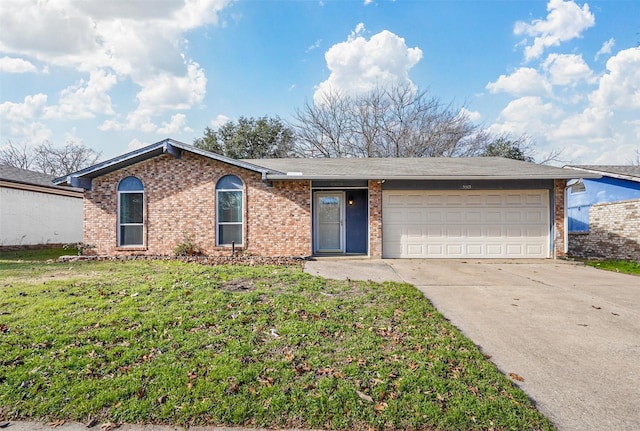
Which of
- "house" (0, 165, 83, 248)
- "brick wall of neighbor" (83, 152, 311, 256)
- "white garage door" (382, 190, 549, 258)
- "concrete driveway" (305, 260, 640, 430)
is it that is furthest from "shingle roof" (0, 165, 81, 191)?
"white garage door" (382, 190, 549, 258)

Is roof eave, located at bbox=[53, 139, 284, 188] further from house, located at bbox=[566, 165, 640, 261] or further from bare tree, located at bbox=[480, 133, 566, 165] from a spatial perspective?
bare tree, located at bbox=[480, 133, 566, 165]

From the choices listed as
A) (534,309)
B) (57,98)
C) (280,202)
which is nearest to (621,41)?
(534,309)

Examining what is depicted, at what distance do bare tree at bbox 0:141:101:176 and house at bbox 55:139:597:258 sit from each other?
2673cm

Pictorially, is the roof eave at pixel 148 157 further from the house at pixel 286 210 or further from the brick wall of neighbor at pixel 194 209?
the brick wall of neighbor at pixel 194 209

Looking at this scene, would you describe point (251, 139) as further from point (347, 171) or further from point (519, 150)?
point (519, 150)

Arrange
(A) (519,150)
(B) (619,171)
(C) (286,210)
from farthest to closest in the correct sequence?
1. (A) (519,150)
2. (B) (619,171)
3. (C) (286,210)

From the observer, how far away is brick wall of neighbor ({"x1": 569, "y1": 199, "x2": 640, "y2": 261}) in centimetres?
1104

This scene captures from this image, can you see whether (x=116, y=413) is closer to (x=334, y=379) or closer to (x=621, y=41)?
(x=334, y=379)

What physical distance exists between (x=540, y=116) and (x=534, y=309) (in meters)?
18.6

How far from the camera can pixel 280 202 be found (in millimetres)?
10305

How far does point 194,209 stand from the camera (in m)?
10.4

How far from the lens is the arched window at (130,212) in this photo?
10641 mm

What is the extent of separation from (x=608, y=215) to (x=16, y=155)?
4438cm

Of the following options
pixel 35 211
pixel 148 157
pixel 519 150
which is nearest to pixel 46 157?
pixel 35 211
